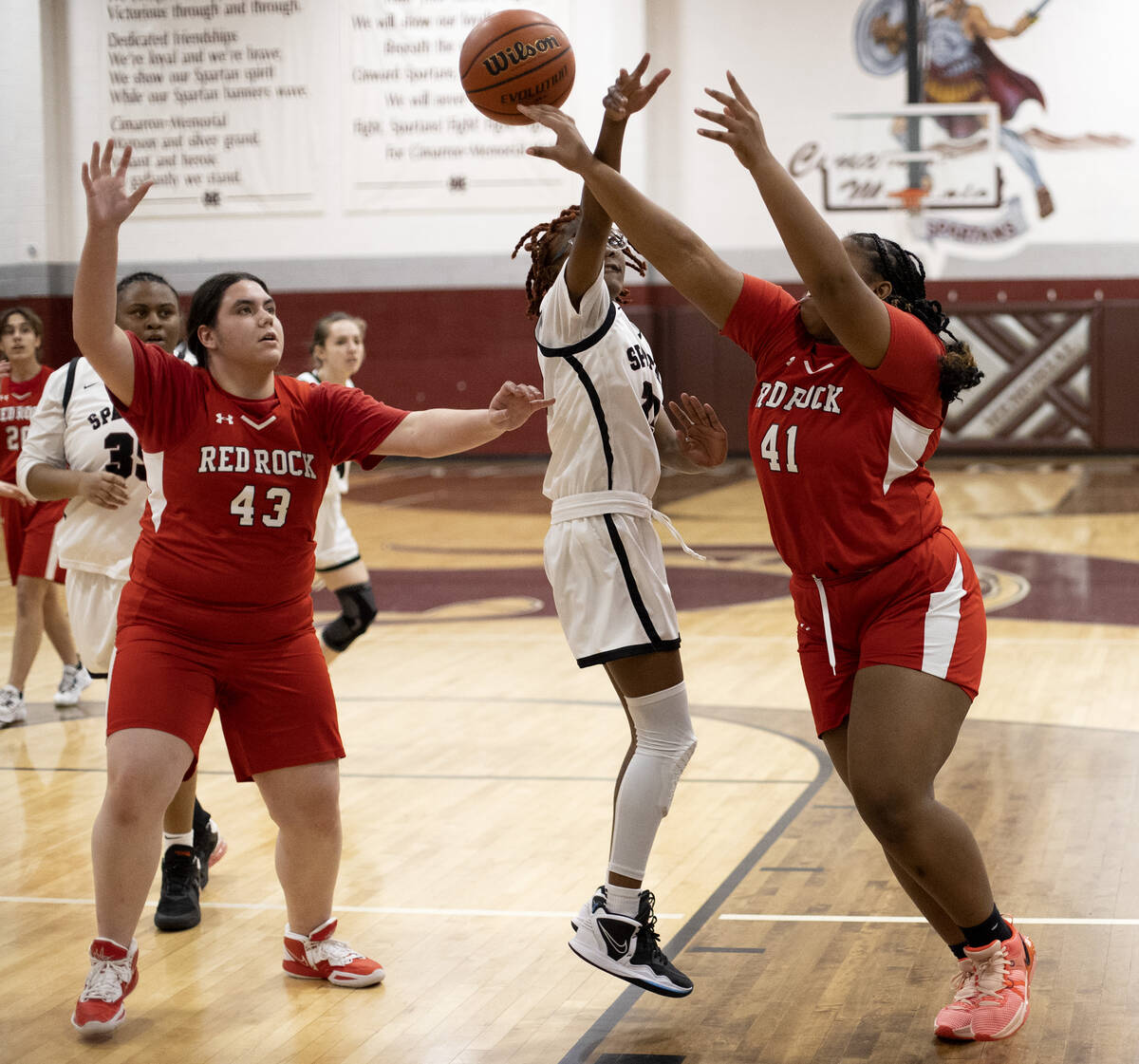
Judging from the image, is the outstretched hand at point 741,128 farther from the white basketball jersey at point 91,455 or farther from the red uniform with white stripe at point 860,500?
the white basketball jersey at point 91,455

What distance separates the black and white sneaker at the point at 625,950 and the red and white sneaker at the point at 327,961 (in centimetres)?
58

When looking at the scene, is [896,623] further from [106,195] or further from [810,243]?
[106,195]

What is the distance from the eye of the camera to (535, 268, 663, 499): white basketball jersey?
3.51 metres

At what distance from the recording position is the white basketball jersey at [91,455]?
4641 millimetres

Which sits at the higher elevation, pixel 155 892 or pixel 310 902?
pixel 310 902

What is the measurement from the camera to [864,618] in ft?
10.8

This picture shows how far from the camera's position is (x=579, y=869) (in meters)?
4.64

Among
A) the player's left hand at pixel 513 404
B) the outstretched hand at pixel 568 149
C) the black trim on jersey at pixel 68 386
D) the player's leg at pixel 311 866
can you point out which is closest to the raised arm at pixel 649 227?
the outstretched hand at pixel 568 149

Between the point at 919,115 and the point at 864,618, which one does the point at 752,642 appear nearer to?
the point at 864,618

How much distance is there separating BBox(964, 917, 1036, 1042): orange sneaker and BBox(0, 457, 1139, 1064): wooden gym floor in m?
0.05

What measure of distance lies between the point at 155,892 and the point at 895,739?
2360 millimetres

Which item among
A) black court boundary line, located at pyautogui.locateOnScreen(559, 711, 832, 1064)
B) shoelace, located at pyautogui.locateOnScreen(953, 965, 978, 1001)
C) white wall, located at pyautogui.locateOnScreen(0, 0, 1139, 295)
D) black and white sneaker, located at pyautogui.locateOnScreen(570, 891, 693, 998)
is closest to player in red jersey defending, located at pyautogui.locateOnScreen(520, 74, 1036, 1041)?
shoelace, located at pyautogui.locateOnScreen(953, 965, 978, 1001)

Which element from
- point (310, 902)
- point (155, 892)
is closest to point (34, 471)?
point (155, 892)

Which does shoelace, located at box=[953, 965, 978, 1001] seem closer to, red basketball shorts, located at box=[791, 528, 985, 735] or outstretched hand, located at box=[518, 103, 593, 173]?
red basketball shorts, located at box=[791, 528, 985, 735]
